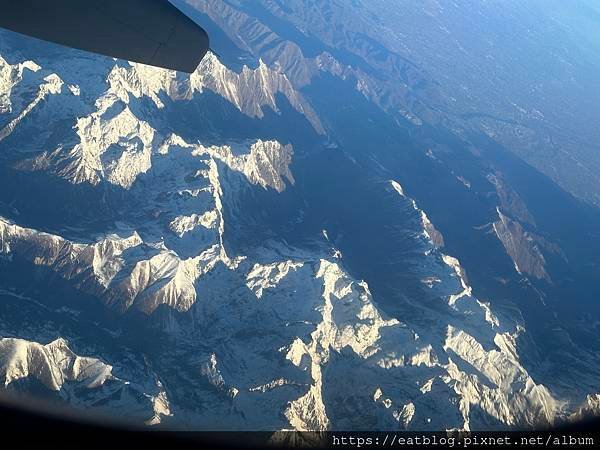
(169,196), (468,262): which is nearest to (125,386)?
(169,196)

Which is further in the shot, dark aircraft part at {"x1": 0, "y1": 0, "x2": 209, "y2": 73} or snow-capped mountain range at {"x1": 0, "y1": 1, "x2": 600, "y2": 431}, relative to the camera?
snow-capped mountain range at {"x1": 0, "y1": 1, "x2": 600, "y2": 431}

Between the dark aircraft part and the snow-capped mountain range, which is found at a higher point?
the dark aircraft part

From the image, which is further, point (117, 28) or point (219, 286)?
point (219, 286)

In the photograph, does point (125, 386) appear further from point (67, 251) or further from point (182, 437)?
point (182, 437)

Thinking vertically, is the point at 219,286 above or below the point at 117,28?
below

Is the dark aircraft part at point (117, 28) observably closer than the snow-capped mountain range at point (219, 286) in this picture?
Yes
